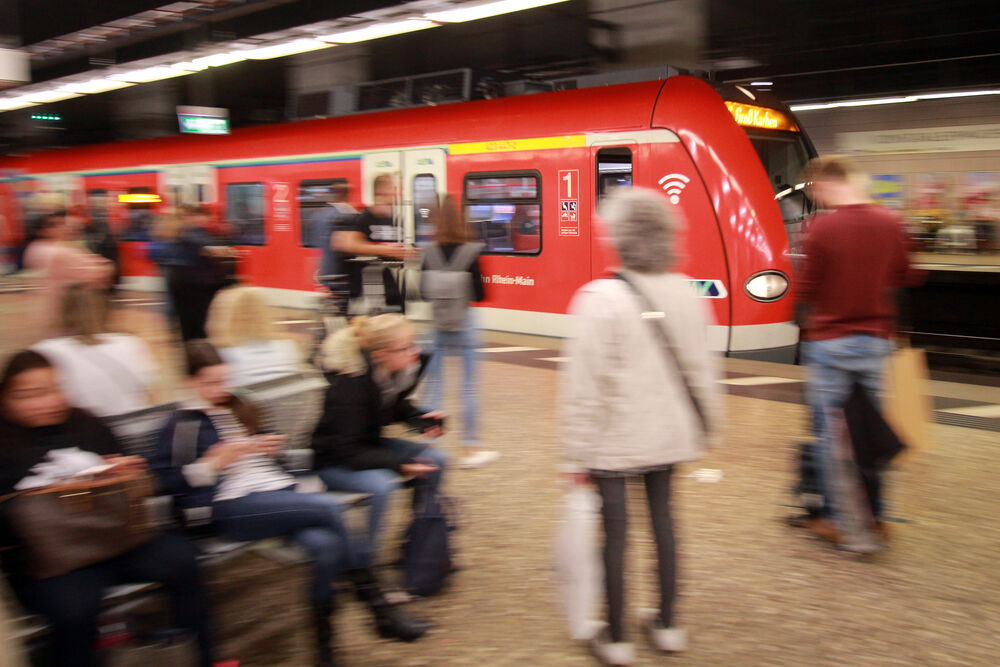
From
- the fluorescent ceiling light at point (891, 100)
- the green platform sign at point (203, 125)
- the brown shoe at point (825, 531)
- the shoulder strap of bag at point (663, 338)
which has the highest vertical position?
the fluorescent ceiling light at point (891, 100)

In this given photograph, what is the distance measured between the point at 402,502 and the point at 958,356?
806 cm

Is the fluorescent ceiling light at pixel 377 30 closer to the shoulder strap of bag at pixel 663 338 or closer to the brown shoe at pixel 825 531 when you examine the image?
the brown shoe at pixel 825 531

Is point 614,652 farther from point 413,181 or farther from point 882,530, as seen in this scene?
point 413,181

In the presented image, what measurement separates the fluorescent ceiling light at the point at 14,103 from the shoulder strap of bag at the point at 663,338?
17.0 meters

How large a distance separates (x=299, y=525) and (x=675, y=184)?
19.5 feet

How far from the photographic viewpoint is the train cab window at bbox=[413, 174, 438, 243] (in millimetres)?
10445

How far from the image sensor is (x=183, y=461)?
2965mm

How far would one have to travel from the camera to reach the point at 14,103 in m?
17.3

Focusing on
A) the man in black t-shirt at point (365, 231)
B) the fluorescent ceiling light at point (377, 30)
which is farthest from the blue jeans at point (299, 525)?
the fluorescent ceiling light at point (377, 30)

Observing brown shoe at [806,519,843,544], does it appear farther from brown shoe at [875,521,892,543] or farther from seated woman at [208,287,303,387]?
seated woman at [208,287,303,387]

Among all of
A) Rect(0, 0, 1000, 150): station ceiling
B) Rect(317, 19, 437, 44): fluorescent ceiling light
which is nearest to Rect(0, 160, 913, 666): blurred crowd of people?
Rect(317, 19, 437, 44): fluorescent ceiling light

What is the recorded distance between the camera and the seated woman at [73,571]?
2.50 m

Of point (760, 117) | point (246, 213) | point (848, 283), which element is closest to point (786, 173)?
point (760, 117)

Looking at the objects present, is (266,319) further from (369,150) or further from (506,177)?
(369,150)
